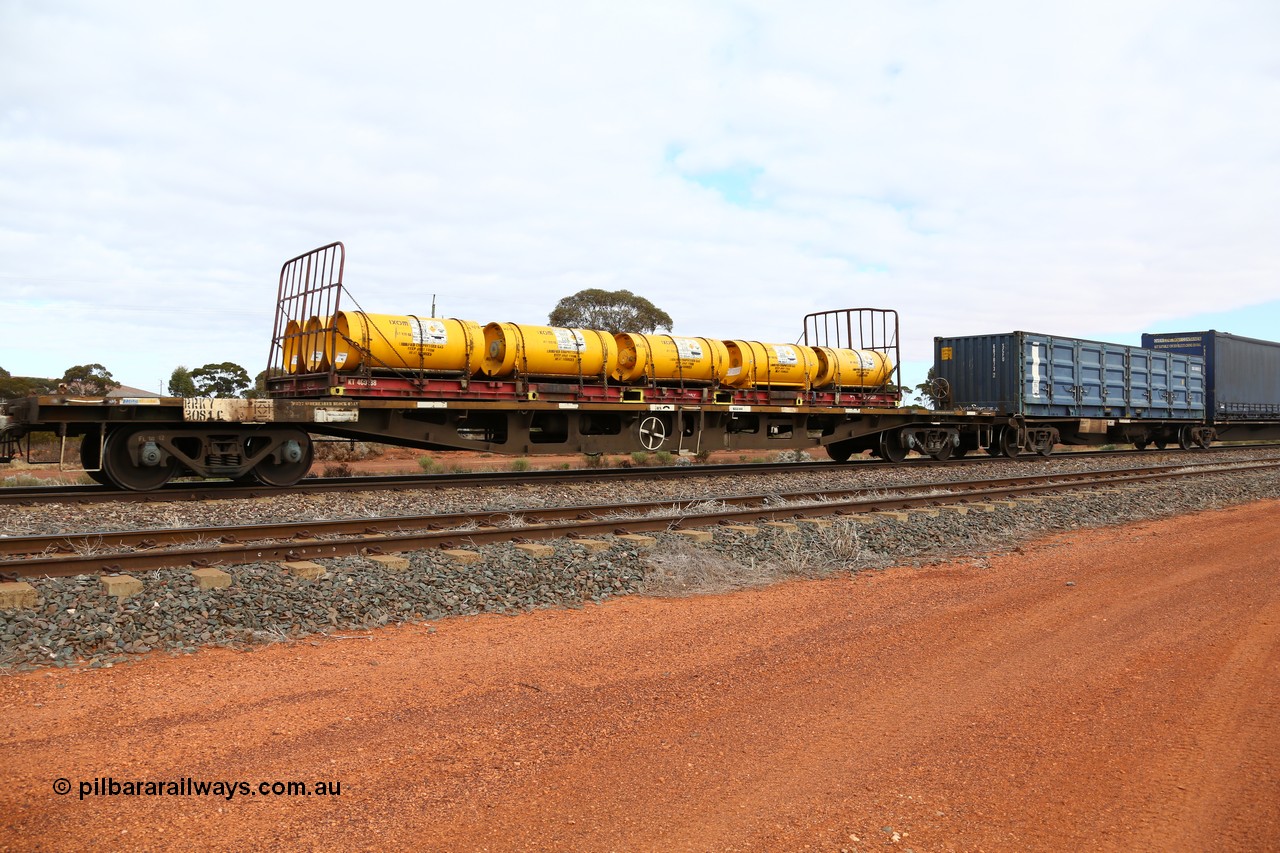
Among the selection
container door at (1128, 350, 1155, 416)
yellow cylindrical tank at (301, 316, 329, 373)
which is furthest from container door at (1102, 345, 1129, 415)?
yellow cylindrical tank at (301, 316, 329, 373)

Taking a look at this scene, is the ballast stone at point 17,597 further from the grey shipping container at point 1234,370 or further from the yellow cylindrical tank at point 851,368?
the grey shipping container at point 1234,370

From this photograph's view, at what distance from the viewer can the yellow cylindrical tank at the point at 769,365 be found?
17.1 meters

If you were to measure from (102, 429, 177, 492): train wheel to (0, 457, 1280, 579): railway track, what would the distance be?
3.57m

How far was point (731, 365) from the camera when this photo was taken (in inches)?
674

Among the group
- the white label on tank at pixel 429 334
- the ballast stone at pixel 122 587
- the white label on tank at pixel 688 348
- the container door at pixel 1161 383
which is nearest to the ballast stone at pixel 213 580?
the ballast stone at pixel 122 587

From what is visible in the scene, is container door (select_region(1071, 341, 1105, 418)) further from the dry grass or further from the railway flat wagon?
the dry grass

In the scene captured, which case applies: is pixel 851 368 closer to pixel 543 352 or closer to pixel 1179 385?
pixel 543 352

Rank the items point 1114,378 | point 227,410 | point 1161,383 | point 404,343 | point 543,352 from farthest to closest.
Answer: point 1161,383 < point 1114,378 < point 543,352 < point 404,343 < point 227,410

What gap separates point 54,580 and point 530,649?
3.26 meters

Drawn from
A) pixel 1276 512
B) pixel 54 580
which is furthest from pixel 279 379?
pixel 1276 512

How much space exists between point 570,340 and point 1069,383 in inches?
594

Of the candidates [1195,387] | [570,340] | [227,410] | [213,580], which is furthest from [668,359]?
[1195,387]

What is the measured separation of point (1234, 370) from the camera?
102 ft

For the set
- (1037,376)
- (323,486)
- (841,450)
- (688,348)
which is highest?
(688,348)
